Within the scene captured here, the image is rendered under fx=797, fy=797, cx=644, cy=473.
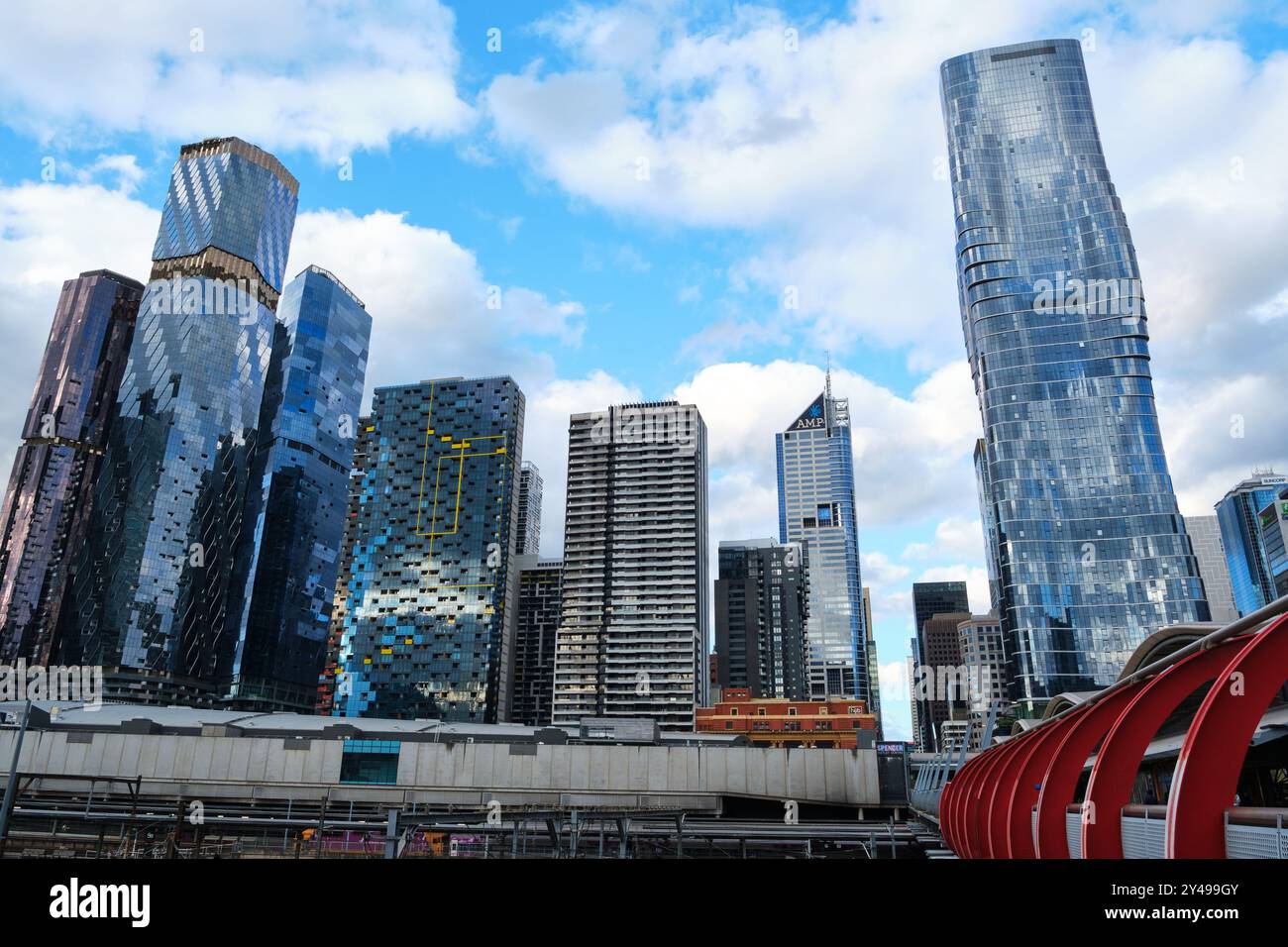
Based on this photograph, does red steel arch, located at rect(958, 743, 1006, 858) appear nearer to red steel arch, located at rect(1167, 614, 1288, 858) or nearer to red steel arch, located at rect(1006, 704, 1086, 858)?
red steel arch, located at rect(1006, 704, 1086, 858)

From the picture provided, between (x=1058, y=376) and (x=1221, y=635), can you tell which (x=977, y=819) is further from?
(x=1058, y=376)

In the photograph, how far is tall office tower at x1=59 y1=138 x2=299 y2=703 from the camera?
17412 cm

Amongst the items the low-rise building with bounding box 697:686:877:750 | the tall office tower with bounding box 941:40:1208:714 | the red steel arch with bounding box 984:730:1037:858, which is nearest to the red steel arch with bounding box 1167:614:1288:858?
the red steel arch with bounding box 984:730:1037:858

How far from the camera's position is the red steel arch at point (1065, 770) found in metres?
11.9

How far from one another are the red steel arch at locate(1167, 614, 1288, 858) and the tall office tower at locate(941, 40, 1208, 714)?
129m

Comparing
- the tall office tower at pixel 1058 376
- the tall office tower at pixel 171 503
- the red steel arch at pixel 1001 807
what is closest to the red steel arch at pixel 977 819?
the red steel arch at pixel 1001 807

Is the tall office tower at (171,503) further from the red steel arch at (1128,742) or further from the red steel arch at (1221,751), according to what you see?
the red steel arch at (1221,751)

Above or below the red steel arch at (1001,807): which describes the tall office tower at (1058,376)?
above

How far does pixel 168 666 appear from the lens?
7047 inches

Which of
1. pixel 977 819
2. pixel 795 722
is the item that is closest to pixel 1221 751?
pixel 977 819

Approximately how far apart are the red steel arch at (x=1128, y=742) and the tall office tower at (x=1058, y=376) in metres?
126

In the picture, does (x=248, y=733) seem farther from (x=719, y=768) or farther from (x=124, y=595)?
(x=124, y=595)

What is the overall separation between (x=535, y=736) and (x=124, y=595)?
149 m
